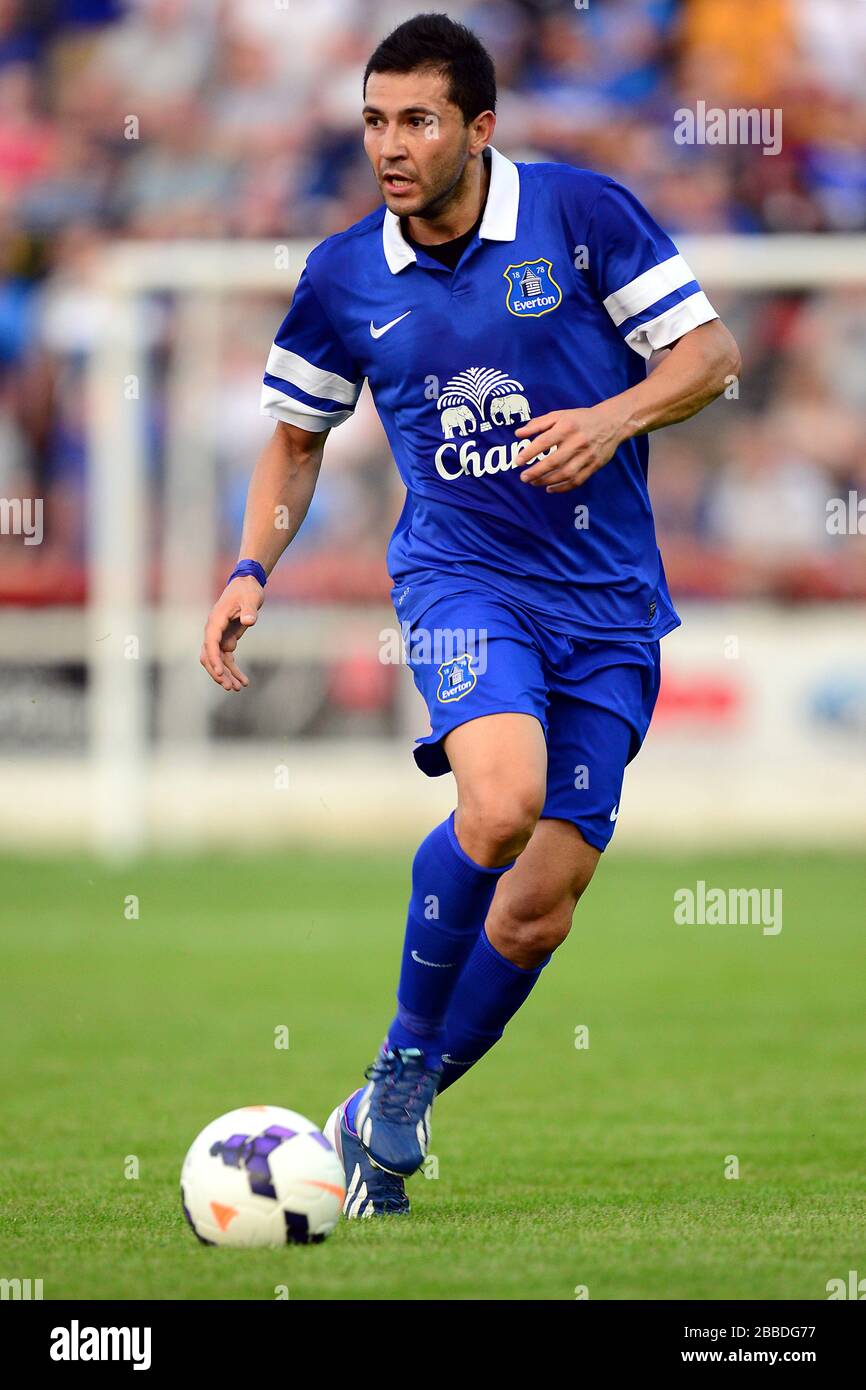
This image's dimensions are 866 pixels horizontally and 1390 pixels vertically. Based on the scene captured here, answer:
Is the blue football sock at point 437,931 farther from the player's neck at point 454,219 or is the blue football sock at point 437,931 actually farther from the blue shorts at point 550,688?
the player's neck at point 454,219

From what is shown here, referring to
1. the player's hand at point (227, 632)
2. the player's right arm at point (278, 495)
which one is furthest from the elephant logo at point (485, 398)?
the player's hand at point (227, 632)

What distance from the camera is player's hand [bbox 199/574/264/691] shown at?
4.75 metres

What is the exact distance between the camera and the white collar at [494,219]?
4.80m

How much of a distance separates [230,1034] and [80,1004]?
35.9 inches

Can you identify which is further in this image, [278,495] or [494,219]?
[278,495]

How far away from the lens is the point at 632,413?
4496 mm

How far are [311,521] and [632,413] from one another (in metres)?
10.8

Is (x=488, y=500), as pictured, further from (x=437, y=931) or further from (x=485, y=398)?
(x=437, y=931)

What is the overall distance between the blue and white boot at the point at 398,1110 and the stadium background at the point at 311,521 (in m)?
3.83

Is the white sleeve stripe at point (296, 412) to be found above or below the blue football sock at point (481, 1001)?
above

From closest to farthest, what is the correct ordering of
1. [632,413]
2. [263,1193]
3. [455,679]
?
[263,1193] → [632,413] → [455,679]

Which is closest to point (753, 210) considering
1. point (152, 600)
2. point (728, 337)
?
point (152, 600)

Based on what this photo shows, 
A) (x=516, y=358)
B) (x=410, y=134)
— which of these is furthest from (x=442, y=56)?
(x=516, y=358)

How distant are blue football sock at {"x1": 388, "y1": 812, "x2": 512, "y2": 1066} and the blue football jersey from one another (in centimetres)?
60
